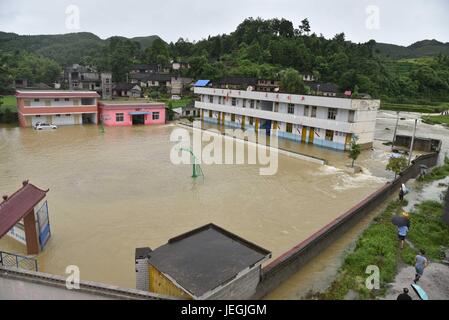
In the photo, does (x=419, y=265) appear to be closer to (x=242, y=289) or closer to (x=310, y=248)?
(x=310, y=248)

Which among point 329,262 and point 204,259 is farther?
point 329,262

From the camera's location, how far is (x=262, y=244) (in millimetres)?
10945

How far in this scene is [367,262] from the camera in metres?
9.38

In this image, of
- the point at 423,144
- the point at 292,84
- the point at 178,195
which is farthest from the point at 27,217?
the point at 292,84

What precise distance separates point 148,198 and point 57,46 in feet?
401

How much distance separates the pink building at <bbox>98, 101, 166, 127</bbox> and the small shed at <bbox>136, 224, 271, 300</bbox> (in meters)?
30.0

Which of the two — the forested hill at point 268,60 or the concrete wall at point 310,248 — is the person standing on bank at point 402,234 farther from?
the forested hill at point 268,60

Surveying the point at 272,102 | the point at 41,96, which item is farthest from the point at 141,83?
the point at 272,102

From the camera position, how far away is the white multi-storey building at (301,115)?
26.2m

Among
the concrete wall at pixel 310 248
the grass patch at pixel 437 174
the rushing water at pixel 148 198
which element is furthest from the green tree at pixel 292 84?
the concrete wall at pixel 310 248

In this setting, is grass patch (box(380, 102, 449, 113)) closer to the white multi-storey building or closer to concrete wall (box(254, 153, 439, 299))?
the white multi-storey building
